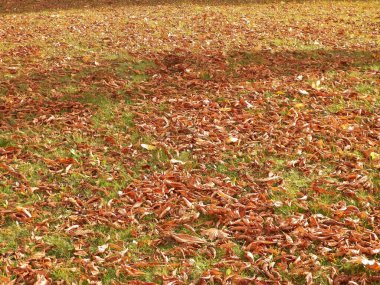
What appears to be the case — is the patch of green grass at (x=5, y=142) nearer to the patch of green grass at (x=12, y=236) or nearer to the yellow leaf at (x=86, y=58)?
the patch of green grass at (x=12, y=236)

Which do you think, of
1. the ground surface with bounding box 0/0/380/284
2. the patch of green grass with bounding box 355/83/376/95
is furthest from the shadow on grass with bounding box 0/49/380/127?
the patch of green grass with bounding box 355/83/376/95

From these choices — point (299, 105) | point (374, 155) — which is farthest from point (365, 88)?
point (374, 155)

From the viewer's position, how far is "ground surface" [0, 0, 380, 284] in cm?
329

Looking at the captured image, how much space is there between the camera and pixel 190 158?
4.50 m

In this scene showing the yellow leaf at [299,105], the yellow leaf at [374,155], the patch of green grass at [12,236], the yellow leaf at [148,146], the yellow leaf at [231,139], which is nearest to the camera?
the patch of green grass at [12,236]

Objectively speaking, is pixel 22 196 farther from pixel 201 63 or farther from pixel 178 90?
pixel 201 63

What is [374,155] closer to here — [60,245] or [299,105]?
[299,105]

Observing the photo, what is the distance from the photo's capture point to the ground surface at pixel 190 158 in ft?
10.8

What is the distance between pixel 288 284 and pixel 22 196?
2.15 meters

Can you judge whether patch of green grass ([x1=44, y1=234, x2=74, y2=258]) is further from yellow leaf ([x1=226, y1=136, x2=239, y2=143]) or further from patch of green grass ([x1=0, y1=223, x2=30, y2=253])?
yellow leaf ([x1=226, y1=136, x2=239, y2=143])

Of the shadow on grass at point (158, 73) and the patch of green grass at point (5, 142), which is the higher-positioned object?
the shadow on grass at point (158, 73)

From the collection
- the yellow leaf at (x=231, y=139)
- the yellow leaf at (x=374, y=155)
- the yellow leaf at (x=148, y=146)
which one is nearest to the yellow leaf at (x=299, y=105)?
the yellow leaf at (x=231, y=139)

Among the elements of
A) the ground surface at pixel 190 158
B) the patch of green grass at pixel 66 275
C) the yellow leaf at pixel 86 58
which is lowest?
the patch of green grass at pixel 66 275

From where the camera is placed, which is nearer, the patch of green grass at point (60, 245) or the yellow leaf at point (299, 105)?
the patch of green grass at point (60, 245)
